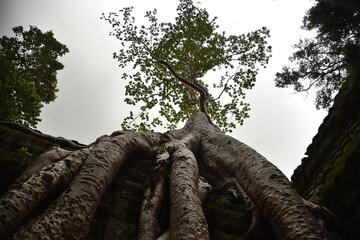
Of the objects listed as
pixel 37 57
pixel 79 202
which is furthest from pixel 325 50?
pixel 37 57

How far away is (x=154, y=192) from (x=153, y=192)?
0.8 inches

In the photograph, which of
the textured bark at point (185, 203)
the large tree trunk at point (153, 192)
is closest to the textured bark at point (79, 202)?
the large tree trunk at point (153, 192)

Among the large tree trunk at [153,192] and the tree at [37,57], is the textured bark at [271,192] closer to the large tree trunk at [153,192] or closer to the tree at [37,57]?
the large tree trunk at [153,192]

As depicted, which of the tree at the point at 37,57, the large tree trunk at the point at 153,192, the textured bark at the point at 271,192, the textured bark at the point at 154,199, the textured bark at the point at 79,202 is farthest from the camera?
the tree at the point at 37,57

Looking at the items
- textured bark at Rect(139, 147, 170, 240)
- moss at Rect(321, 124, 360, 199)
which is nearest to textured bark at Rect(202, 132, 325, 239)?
moss at Rect(321, 124, 360, 199)

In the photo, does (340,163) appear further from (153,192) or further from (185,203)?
(153,192)

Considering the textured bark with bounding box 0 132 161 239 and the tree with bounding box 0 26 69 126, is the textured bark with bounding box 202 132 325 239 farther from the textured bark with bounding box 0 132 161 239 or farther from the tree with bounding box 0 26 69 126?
the tree with bounding box 0 26 69 126

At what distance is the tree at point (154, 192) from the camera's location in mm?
1814

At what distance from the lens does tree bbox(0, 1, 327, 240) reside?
1814 mm

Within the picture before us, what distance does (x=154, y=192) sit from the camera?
2598mm

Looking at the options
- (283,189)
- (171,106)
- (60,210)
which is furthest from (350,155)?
(171,106)

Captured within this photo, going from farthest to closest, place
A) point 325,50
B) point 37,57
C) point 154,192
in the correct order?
point 37,57
point 325,50
point 154,192

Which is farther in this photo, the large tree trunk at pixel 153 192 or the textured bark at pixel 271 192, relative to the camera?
the textured bark at pixel 271 192

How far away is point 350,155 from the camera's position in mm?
2705
